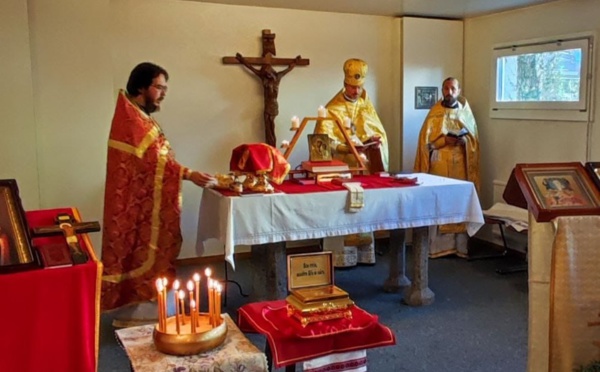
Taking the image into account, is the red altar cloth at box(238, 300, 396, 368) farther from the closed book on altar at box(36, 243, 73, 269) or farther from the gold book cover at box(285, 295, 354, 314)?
the closed book on altar at box(36, 243, 73, 269)

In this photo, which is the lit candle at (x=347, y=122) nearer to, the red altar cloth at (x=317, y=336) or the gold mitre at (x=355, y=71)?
the gold mitre at (x=355, y=71)

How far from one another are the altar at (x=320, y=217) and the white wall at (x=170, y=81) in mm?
1348

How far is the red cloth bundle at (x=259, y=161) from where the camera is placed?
383cm

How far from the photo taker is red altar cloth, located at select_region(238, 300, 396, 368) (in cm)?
220

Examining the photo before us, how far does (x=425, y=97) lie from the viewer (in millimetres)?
6281

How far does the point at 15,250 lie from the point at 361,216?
2.49 m

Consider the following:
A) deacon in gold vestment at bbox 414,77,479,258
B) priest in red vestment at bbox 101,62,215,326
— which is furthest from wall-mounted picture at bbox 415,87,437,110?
priest in red vestment at bbox 101,62,215,326

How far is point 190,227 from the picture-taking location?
224 inches

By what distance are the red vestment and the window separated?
3.35 m

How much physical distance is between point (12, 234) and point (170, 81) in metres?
3.73

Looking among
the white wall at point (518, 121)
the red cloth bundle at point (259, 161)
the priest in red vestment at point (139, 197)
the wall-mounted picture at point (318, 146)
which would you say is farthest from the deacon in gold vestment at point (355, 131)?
the priest in red vestment at point (139, 197)

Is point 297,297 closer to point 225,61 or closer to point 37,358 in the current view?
point 37,358

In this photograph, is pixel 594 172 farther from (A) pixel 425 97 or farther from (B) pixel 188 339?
(A) pixel 425 97

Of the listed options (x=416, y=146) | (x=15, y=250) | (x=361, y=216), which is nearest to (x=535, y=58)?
(x=416, y=146)
